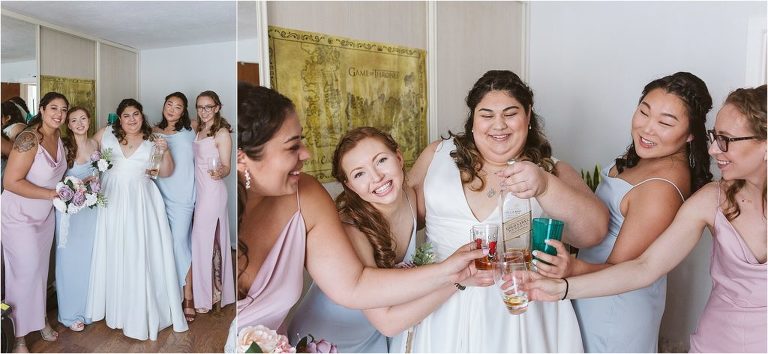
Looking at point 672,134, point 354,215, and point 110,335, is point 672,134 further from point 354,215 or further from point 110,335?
point 110,335

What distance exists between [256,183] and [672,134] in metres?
1.16

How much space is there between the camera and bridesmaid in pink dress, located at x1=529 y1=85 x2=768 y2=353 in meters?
1.59

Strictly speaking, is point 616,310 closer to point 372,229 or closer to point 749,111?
point 749,111

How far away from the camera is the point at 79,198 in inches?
67.2

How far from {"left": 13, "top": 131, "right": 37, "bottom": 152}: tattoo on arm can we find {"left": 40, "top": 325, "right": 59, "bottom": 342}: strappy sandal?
1.75ft

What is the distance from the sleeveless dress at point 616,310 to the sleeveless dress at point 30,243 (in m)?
1.58

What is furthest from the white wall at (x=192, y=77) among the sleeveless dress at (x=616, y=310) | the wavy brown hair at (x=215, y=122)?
the sleeveless dress at (x=616, y=310)

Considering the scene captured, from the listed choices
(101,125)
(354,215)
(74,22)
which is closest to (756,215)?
(354,215)

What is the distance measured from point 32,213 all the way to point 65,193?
0.12 meters

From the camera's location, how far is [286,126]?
1547mm

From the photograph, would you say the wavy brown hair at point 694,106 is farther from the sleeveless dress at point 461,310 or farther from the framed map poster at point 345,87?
the framed map poster at point 345,87

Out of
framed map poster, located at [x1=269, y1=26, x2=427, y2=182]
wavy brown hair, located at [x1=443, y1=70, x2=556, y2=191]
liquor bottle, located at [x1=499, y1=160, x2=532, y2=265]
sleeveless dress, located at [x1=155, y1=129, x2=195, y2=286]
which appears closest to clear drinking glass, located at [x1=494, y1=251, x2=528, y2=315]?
liquor bottle, located at [x1=499, y1=160, x2=532, y2=265]

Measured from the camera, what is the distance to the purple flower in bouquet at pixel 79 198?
1701mm

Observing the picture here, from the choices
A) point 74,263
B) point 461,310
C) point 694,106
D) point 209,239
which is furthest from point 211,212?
point 694,106
